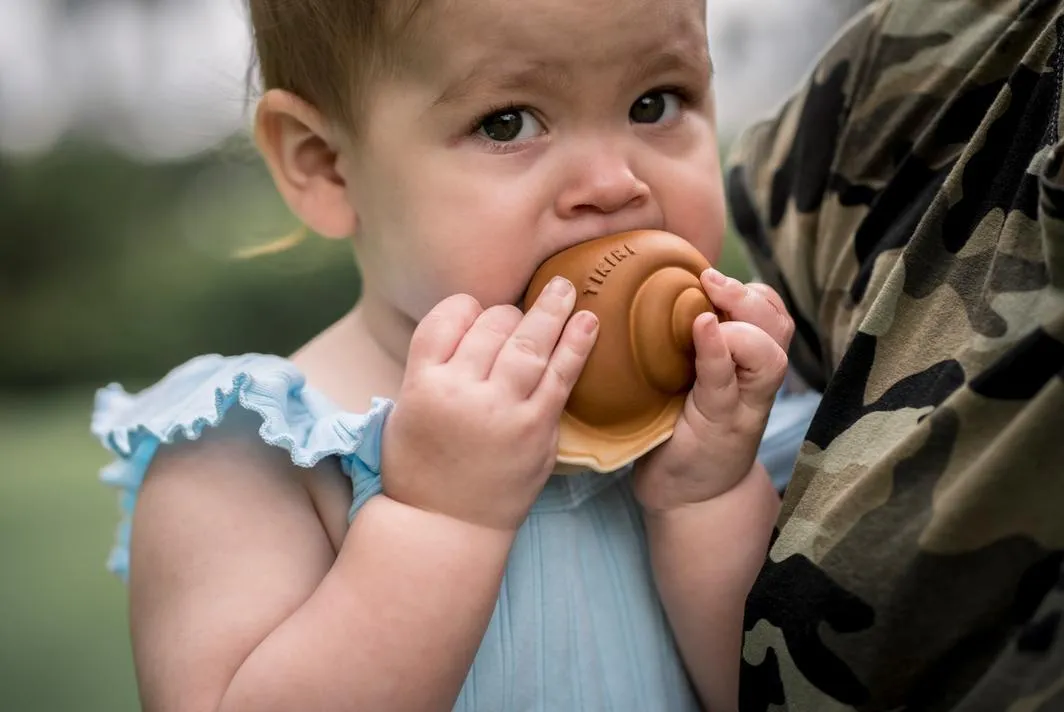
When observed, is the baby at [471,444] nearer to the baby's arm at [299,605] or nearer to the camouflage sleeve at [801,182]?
the baby's arm at [299,605]

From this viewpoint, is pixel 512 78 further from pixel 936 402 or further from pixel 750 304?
pixel 936 402

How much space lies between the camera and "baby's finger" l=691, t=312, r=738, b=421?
99 centimetres

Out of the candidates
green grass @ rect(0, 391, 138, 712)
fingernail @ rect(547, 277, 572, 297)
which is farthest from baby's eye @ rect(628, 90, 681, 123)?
green grass @ rect(0, 391, 138, 712)

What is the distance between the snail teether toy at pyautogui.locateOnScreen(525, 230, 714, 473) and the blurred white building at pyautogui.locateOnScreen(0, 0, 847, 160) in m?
2.88

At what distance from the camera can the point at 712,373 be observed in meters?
1.00

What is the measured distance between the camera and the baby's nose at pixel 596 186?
1.04 meters

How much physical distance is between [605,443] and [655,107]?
13.7 inches

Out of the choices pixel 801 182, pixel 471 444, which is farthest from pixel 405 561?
pixel 801 182

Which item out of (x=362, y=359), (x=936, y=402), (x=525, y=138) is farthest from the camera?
(x=362, y=359)

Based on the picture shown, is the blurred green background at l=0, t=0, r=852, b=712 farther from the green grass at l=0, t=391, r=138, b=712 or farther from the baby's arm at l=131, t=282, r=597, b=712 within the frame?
the baby's arm at l=131, t=282, r=597, b=712

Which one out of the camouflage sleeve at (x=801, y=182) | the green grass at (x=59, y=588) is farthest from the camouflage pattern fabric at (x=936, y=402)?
the green grass at (x=59, y=588)

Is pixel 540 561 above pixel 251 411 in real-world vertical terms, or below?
below

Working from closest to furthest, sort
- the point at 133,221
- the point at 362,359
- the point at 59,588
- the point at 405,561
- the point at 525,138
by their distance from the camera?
the point at 405,561 → the point at 525,138 → the point at 362,359 → the point at 59,588 → the point at 133,221

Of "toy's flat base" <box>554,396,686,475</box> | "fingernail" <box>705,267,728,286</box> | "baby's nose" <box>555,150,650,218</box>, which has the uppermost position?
"baby's nose" <box>555,150,650,218</box>
